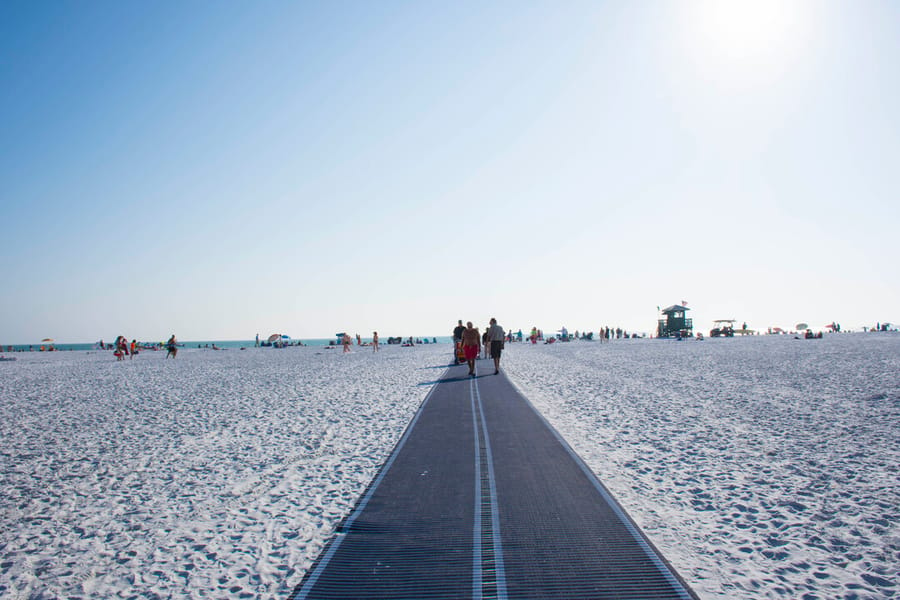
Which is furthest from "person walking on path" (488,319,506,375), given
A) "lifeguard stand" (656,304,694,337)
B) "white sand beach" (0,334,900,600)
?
"lifeguard stand" (656,304,694,337)

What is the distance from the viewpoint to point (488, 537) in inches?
178

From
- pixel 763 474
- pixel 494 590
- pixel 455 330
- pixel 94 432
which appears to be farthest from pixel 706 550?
pixel 455 330

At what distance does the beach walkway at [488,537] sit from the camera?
377cm

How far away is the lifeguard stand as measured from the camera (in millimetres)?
54469

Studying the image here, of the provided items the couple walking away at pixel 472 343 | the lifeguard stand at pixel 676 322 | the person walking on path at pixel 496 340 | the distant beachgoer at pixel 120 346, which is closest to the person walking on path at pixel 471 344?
the couple walking away at pixel 472 343

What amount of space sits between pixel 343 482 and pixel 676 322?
5655 cm

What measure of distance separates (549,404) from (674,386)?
5839mm

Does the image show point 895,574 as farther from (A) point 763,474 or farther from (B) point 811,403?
(B) point 811,403

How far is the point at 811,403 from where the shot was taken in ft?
38.1

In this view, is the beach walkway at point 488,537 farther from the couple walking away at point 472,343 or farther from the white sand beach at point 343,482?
the couple walking away at point 472,343

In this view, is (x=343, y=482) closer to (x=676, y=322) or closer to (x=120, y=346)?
(x=120, y=346)

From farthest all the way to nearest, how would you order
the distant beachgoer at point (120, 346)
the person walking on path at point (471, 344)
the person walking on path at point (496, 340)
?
the distant beachgoer at point (120, 346)
the person walking on path at point (496, 340)
the person walking on path at point (471, 344)

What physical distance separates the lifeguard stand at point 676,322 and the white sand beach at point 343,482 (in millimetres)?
42498

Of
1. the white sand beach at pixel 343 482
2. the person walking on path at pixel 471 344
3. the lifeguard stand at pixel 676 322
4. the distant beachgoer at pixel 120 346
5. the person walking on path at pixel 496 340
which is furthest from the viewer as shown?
the lifeguard stand at pixel 676 322
